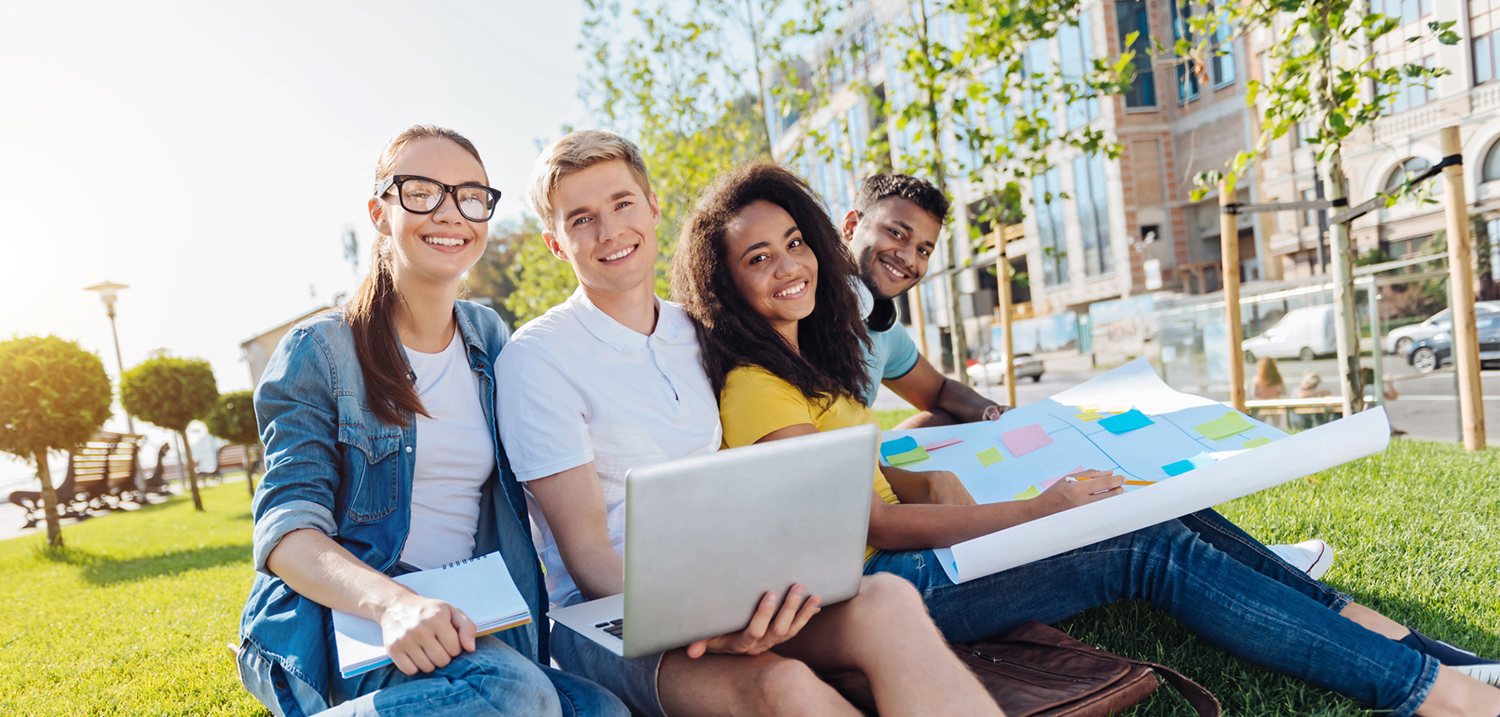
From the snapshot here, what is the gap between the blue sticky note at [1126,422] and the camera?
108 inches

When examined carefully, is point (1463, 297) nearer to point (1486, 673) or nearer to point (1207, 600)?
point (1486, 673)

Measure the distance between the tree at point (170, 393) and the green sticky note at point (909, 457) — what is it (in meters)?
12.2

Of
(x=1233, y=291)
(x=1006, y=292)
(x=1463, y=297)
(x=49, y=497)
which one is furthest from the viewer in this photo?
(x=49, y=497)

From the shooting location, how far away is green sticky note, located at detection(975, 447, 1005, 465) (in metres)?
2.77

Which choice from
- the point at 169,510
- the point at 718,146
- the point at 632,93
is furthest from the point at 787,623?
the point at 169,510

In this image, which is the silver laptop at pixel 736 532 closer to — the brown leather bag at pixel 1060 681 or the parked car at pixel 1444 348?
the brown leather bag at pixel 1060 681

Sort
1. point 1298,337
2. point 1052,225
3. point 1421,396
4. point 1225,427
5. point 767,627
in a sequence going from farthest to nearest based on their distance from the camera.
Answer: point 1052,225
point 1421,396
point 1298,337
point 1225,427
point 767,627

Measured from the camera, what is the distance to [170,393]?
1237 centimetres

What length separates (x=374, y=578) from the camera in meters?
1.76

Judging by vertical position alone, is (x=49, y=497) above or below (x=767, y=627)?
below

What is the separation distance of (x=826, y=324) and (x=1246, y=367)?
650 centimetres

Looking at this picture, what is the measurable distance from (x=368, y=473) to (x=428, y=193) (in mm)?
712

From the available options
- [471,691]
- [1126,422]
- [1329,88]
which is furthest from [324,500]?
[1329,88]

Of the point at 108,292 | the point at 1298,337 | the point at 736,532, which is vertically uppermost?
the point at 108,292
